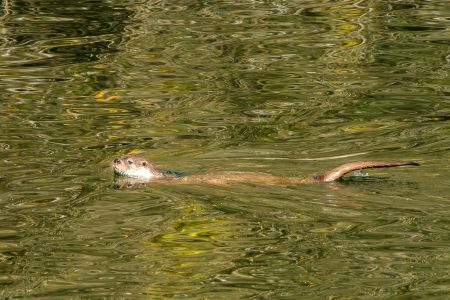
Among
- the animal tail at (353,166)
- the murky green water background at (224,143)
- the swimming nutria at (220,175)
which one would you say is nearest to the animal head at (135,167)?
the swimming nutria at (220,175)

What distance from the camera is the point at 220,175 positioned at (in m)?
10.2

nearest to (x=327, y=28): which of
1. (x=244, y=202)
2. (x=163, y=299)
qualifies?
(x=244, y=202)

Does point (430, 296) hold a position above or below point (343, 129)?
above

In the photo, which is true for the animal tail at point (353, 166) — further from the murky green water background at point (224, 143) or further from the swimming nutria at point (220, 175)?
the murky green water background at point (224, 143)

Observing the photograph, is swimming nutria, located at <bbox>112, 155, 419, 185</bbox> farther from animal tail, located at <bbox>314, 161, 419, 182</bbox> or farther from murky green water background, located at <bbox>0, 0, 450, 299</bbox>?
murky green water background, located at <bbox>0, 0, 450, 299</bbox>

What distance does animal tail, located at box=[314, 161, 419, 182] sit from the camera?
960 centimetres

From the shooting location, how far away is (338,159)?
1076cm

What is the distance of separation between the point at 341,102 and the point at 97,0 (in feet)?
20.7

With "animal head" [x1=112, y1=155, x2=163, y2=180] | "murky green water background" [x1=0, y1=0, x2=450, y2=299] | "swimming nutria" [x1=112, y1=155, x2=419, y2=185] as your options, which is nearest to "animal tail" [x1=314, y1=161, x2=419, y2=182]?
"swimming nutria" [x1=112, y1=155, x2=419, y2=185]

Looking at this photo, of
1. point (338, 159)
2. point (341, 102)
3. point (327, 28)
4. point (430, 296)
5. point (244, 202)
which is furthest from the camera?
point (327, 28)

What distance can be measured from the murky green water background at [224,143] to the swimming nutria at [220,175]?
139 mm

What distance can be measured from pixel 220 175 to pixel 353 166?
1161mm

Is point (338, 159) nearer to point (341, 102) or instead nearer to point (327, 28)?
point (341, 102)

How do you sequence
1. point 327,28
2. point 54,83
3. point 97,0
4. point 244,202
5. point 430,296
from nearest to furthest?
point 430,296 → point 244,202 → point 54,83 → point 327,28 → point 97,0
